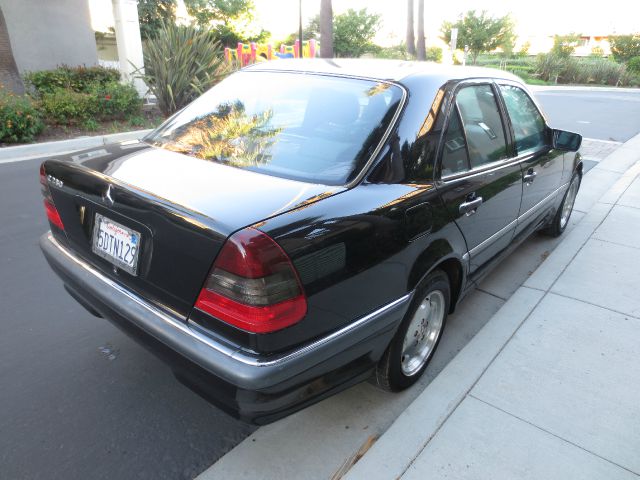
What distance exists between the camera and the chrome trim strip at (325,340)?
1688 mm

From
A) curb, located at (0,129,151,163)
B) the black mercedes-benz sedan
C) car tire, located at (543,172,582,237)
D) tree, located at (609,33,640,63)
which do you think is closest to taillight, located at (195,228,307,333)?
the black mercedes-benz sedan

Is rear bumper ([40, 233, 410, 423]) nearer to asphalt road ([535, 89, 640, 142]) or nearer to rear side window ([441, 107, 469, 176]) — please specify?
rear side window ([441, 107, 469, 176])

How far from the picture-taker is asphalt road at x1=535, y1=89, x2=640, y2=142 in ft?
38.1

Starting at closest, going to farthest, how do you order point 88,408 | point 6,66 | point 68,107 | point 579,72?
point 88,408 < point 68,107 < point 6,66 < point 579,72

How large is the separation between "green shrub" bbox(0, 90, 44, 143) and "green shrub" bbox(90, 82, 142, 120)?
165cm

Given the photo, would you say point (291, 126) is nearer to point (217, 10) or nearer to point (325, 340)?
point (325, 340)

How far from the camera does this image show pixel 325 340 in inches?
72.9

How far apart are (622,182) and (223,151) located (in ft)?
22.0

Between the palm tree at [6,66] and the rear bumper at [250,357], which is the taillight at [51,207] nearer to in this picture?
the rear bumper at [250,357]

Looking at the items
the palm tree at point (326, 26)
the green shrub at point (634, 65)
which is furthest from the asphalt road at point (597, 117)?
the green shrub at point (634, 65)

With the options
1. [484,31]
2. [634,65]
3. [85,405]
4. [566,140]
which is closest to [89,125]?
[85,405]

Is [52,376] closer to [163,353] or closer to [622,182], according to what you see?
[163,353]

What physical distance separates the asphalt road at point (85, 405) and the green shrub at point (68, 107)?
6.51m

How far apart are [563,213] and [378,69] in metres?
3.19
